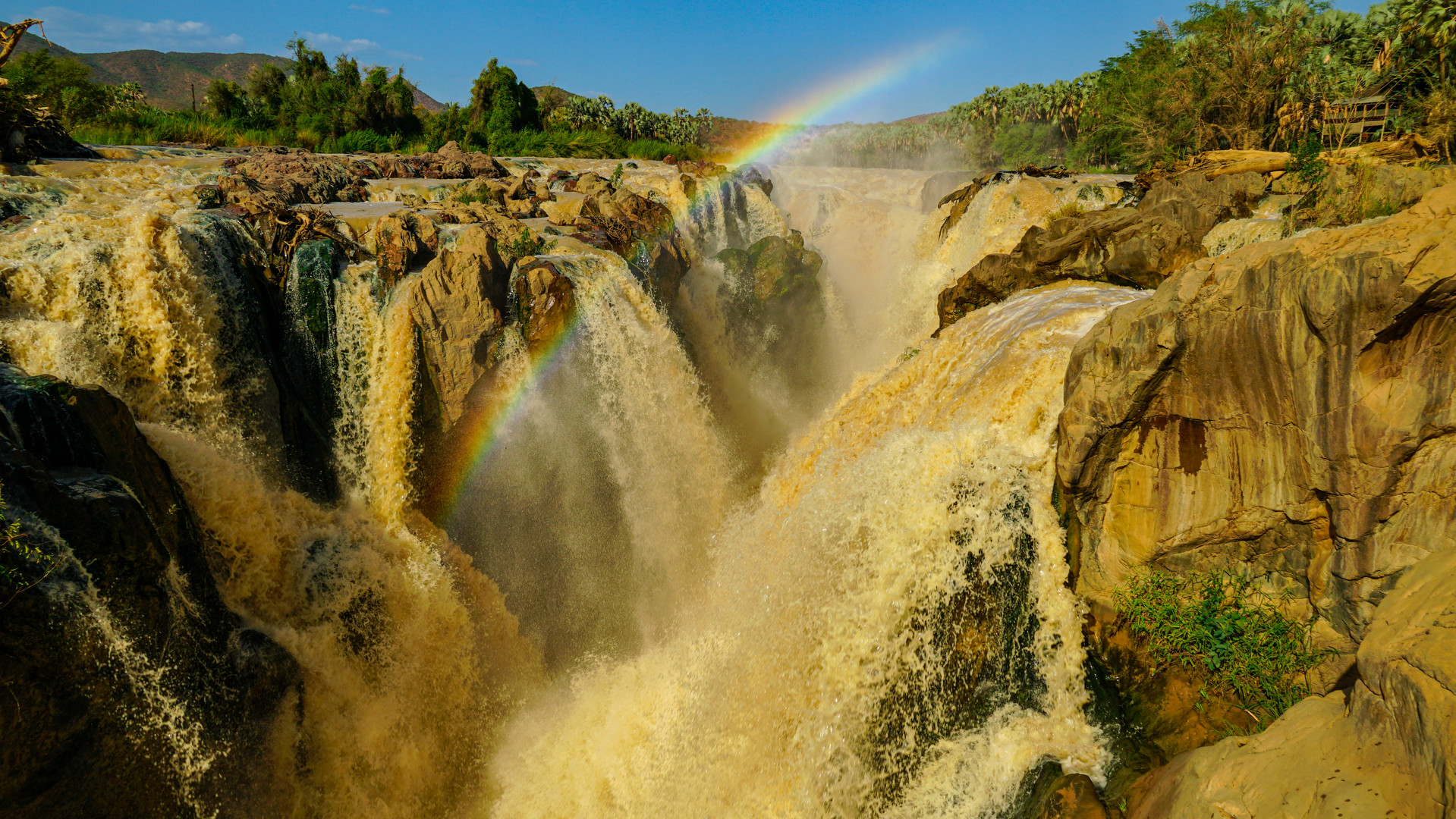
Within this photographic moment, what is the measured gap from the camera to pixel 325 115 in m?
26.7

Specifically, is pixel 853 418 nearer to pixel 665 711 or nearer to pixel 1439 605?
pixel 665 711

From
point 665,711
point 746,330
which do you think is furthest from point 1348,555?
point 746,330

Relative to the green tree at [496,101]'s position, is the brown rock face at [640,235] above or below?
below

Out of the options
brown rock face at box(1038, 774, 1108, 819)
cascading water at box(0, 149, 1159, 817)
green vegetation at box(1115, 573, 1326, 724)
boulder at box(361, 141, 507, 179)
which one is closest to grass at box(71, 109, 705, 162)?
boulder at box(361, 141, 507, 179)

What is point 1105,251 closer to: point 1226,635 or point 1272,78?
point 1226,635

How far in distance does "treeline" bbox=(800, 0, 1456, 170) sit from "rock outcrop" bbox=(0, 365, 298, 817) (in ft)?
63.6

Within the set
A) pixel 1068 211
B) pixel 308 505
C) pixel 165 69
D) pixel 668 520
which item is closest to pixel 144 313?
pixel 308 505

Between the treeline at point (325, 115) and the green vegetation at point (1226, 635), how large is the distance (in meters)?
19.9

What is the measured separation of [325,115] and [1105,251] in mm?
28099

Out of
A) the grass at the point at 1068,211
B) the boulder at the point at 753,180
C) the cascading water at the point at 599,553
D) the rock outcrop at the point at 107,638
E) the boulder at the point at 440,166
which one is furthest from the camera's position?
the boulder at the point at 753,180

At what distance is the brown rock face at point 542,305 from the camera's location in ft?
36.5

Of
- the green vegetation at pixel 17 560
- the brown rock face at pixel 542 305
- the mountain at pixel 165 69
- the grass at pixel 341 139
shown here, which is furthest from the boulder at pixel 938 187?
the mountain at pixel 165 69

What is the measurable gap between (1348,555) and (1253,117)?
1009 inches

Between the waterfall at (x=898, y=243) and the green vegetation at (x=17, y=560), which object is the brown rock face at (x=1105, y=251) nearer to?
the waterfall at (x=898, y=243)
